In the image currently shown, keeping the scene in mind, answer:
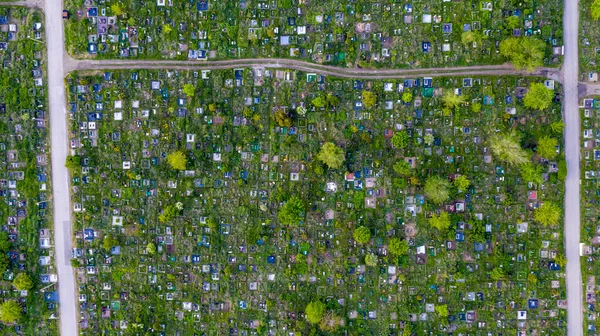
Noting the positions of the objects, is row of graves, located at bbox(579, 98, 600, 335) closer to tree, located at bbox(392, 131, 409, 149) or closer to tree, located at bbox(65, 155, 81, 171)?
tree, located at bbox(392, 131, 409, 149)

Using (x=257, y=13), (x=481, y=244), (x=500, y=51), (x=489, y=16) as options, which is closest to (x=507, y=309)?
(x=481, y=244)

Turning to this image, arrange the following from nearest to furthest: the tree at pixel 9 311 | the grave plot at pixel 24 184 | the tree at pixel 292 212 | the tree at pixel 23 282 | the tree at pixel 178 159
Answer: the tree at pixel 292 212 < the tree at pixel 178 159 < the tree at pixel 23 282 < the tree at pixel 9 311 < the grave plot at pixel 24 184

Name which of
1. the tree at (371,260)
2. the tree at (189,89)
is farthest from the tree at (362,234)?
the tree at (189,89)

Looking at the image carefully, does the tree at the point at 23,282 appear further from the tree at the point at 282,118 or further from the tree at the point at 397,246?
the tree at the point at 397,246

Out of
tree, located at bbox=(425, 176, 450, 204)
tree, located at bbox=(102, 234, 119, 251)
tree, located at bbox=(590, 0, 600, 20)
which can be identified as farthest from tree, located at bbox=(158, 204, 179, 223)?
tree, located at bbox=(590, 0, 600, 20)

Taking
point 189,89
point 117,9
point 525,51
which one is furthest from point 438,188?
point 117,9

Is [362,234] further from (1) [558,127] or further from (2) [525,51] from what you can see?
(2) [525,51]
